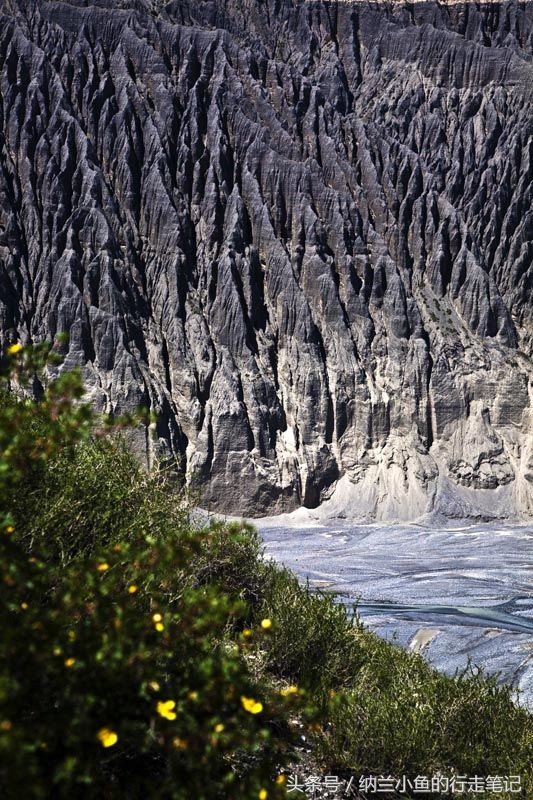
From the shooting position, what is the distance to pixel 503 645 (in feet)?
55.8

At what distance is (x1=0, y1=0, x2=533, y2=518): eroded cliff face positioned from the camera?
4356 centimetres

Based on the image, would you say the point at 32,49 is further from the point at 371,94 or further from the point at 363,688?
the point at 363,688

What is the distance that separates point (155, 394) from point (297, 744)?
3630 cm

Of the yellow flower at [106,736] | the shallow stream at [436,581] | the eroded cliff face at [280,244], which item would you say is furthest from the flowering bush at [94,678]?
the eroded cliff face at [280,244]

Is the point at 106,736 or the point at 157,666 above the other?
the point at 106,736

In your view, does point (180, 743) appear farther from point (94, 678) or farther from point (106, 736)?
point (94, 678)

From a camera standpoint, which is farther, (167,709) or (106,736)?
(167,709)

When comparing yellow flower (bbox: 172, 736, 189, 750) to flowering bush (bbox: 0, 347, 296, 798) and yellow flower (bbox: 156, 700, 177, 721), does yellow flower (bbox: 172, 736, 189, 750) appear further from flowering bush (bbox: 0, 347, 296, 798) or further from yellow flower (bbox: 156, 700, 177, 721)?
yellow flower (bbox: 156, 700, 177, 721)

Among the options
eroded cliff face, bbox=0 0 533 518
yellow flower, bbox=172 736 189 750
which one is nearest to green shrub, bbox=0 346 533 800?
yellow flower, bbox=172 736 189 750

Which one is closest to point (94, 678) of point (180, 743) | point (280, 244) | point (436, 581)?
point (180, 743)

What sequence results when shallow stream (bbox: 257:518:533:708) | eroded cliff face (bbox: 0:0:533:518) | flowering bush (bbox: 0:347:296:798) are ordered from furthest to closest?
eroded cliff face (bbox: 0:0:533:518)
shallow stream (bbox: 257:518:533:708)
flowering bush (bbox: 0:347:296:798)

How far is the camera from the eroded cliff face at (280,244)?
4356 cm

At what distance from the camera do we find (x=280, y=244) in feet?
159

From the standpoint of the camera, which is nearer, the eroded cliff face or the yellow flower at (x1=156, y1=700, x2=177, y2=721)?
the yellow flower at (x1=156, y1=700, x2=177, y2=721)
